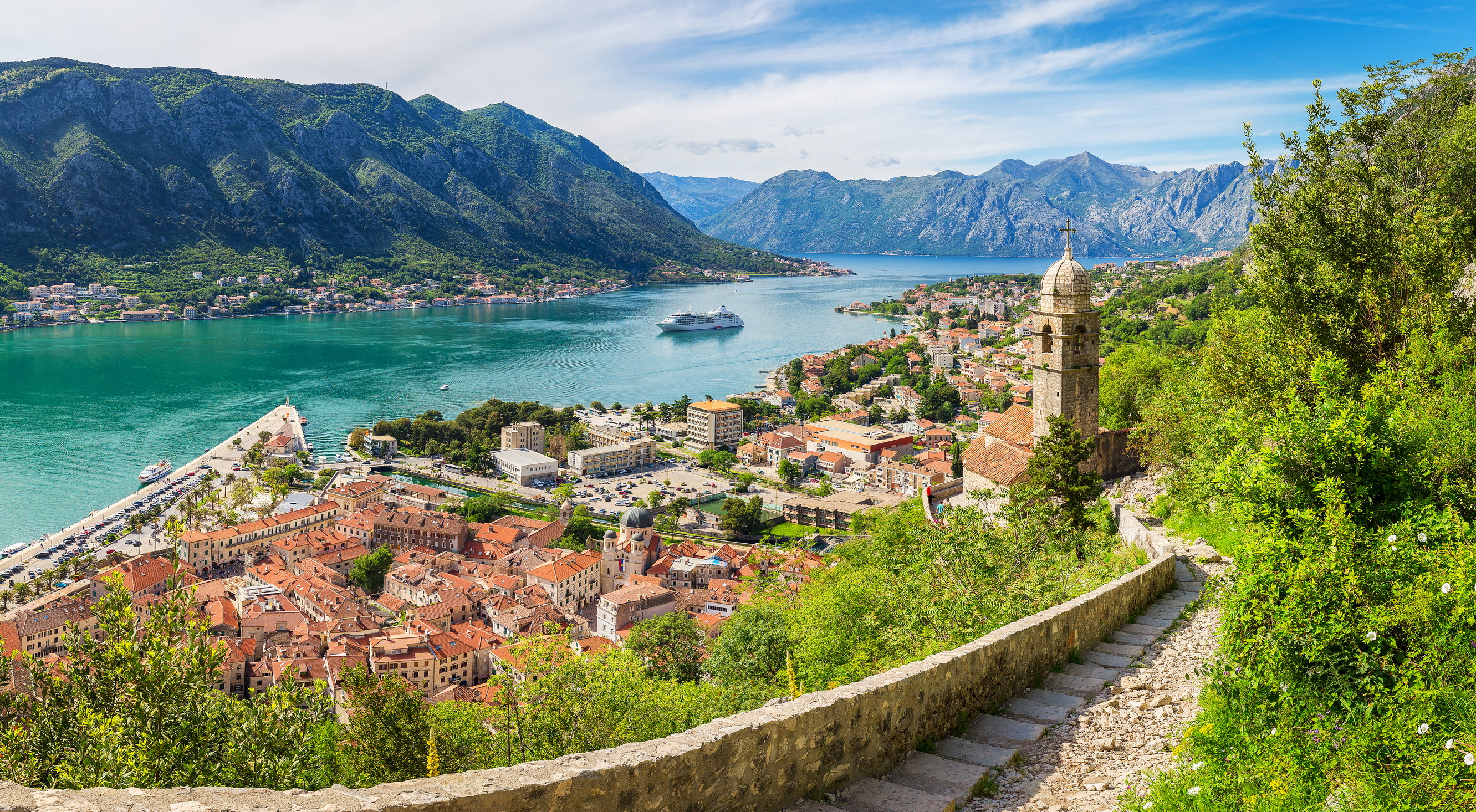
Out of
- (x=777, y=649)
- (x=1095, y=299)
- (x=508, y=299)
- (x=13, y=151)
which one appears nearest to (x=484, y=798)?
(x=777, y=649)

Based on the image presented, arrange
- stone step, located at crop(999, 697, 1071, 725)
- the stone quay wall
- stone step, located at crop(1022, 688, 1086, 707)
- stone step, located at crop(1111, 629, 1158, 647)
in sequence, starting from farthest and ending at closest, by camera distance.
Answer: stone step, located at crop(1111, 629, 1158, 647) < stone step, located at crop(1022, 688, 1086, 707) < stone step, located at crop(999, 697, 1071, 725) < the stone quay wall

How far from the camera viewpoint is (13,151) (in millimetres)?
97875

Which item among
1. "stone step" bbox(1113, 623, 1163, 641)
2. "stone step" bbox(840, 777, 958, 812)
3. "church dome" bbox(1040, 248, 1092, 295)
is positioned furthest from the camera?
"church dome" bbox(1040, 248, 1092, 295)

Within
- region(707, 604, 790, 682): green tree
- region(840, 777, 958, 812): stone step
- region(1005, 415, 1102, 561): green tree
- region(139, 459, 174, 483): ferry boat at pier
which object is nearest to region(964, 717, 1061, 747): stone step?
region(840, 777, 958, 812): stone step

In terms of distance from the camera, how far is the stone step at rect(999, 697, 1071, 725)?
383 centimetres

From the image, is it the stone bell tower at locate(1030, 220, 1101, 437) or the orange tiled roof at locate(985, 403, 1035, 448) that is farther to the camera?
the orange tiled roof at locate(985, 403, 1035, 448)

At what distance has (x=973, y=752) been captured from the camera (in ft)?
11.3

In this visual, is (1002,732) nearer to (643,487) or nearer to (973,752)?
(973,752)

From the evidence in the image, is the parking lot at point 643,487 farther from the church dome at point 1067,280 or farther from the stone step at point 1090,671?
the stone step at point 1090,671

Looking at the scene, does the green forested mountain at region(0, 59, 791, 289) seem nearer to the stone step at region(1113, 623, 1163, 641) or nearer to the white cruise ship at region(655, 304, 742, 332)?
the white cruise ship at region(655, 304, 742, 332)

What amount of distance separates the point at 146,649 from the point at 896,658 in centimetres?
501

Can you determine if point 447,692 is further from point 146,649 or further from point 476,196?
point 476,196

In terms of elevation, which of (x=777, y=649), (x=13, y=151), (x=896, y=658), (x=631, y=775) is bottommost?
(x=777, y=649)

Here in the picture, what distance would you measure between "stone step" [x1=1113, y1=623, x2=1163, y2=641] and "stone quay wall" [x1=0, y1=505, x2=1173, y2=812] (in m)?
1.21
